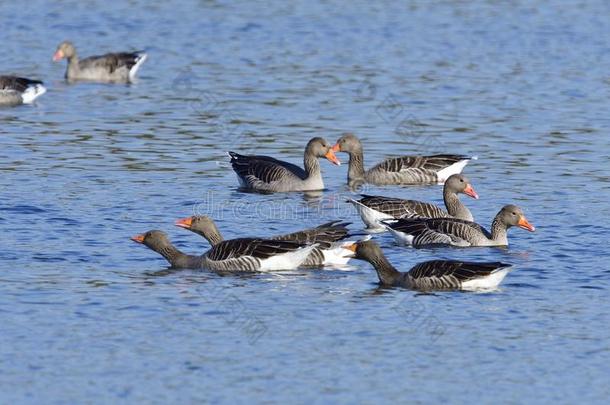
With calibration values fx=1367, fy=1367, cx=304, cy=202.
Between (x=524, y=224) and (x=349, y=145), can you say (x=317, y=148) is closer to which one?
(x=349, y=145)

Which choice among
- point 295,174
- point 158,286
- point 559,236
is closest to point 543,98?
point 295,174

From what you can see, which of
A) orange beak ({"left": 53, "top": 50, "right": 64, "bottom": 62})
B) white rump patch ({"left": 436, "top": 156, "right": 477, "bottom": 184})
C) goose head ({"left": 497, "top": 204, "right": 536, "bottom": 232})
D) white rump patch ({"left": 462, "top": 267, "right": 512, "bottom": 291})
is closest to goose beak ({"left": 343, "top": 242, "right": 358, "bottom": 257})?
white rump patch ({"left": 462, "top": 267, "right": 512, "bottom": 291})

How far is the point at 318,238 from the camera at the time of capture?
19531mm

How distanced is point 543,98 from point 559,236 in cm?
1419

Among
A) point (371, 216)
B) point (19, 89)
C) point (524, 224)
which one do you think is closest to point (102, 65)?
point (19, 89)

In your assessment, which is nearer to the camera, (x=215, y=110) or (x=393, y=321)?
(x=393, y=321)

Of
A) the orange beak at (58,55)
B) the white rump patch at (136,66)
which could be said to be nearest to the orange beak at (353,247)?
the white rump patch at (136,66)

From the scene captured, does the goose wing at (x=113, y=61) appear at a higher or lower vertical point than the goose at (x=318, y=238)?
higher

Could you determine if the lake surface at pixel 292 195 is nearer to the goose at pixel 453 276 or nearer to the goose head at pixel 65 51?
Result: the goose at pixel 453 276

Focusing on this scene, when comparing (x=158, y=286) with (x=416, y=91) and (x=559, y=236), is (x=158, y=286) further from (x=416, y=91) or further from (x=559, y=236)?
(x=416, y=91)

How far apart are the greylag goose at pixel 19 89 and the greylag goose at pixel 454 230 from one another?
50.9 feet

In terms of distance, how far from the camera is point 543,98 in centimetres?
3512

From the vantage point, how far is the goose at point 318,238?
19531 millimetres

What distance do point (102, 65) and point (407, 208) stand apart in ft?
58.7
